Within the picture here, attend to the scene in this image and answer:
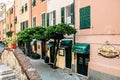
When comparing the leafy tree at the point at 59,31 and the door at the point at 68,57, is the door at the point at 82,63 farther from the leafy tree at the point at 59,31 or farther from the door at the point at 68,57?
the leafy tree at the point at 59,31

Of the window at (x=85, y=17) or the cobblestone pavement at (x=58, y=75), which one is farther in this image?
the cobblestone pavement at (x=58, y=75)

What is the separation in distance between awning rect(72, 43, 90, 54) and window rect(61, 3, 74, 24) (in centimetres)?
260

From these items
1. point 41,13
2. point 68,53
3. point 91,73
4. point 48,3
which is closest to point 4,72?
point 91,73

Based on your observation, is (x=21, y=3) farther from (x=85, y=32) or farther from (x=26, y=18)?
(x=85, y=32)

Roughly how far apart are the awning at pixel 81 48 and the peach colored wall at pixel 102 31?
28 centimetres

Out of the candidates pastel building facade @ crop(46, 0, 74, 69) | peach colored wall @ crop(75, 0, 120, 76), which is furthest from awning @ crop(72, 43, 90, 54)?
pastel building facade @ crop(46, 0, 74, 69)

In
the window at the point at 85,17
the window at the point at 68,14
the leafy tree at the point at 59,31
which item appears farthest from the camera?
the window at the point at 68,14

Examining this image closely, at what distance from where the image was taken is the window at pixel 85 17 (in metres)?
18.7

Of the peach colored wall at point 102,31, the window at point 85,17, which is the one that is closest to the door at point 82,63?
the peach colored wall at point 102,31

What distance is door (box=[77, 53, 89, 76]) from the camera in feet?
63.5

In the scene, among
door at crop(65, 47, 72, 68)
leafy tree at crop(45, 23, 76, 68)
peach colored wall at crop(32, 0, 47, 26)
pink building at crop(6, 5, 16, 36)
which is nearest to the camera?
leafy tree at crop(45, 23, 76, 68)

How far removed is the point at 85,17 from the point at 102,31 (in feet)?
8.65

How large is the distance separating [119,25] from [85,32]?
14.5 feet

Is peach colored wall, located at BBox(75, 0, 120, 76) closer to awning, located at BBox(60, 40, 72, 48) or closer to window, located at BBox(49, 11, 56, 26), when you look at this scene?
awning, located at BBox(60, 40, 72, 48)
